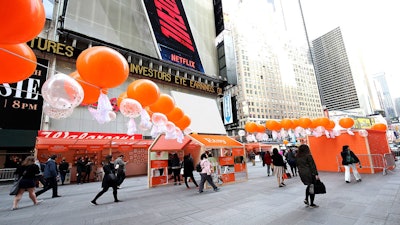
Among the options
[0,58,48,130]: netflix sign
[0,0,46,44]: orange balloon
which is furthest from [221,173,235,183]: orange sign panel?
[0,58,48,130]: netflix sign

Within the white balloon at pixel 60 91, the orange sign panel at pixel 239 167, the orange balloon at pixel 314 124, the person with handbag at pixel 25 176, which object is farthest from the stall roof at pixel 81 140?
the orange balloon at pixel 314 124

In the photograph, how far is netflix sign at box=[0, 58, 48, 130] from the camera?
527 inches

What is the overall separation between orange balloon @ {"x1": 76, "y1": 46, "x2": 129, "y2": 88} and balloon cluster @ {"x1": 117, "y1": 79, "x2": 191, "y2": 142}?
1.47m

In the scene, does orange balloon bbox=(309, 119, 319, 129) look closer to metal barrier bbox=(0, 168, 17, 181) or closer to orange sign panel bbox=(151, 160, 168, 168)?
orange sign panel bbox=(151, 160, 168, 168)

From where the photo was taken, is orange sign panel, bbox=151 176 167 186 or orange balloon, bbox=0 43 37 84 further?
orange sign panel, bbox=151 176 167 186

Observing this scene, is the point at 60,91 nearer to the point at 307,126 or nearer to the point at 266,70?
the point at 307,126

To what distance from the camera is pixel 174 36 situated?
73.3 feet

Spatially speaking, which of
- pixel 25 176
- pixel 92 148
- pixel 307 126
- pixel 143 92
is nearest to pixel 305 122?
pixel 307 126

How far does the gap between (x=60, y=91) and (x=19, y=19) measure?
125 centimetres

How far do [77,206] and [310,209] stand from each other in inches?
279

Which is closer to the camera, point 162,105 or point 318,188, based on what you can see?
point 318,188

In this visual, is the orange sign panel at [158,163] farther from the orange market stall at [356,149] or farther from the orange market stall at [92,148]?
the orange market stall at [356,149]

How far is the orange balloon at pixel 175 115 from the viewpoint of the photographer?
321 inches

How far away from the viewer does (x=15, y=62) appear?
9.43 feet
